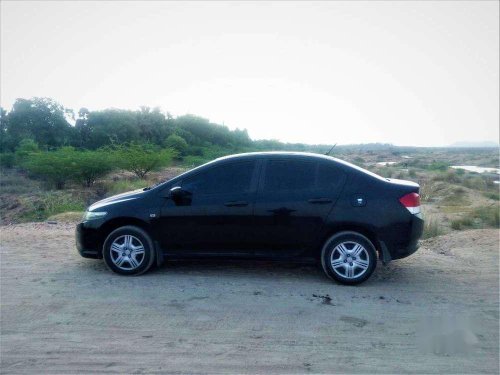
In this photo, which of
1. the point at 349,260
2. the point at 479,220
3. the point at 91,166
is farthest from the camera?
the point at 91,166

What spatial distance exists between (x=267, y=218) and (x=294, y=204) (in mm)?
415

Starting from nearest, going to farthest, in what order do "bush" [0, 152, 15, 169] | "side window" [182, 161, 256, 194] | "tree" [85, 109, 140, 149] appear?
1. "side window" [182, 161, 256, 194]
2. "bush" [0, 152, 15, 169]
3. "tree" [85, 109, 140, 149]

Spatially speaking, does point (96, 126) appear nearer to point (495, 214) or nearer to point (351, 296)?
point (495, 214)

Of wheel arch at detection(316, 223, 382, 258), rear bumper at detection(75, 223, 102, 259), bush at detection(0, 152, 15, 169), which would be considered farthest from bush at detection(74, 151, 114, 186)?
wheel arch at detection(316, 223, 382, 258)

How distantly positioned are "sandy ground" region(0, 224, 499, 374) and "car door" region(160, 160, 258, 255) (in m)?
0.51

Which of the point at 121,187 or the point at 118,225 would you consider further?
the point at 121,187

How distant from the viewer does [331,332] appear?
4.62m

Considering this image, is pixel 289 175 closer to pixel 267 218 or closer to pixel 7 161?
pixel 267 218

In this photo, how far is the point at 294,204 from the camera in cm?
605

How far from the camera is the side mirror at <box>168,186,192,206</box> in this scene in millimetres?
6152

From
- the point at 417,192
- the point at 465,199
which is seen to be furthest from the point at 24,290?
the point at 465,199

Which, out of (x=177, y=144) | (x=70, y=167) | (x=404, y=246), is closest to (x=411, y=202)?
(x=404, y=246)

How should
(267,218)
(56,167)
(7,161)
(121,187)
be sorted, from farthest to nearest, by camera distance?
(7,161)
(56,167)
(121,187)
(267,218)

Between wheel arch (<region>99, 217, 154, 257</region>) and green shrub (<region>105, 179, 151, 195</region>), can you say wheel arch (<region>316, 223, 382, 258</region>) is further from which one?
green shrub (<region>105, 179, 151, 195</region>)
